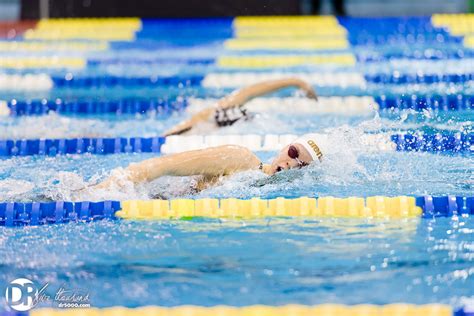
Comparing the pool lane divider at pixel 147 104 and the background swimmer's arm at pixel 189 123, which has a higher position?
the pool lane divider at pixel 147 104

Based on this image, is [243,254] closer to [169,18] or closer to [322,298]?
[322,298]

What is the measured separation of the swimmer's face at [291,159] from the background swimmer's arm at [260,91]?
1243 millimetres

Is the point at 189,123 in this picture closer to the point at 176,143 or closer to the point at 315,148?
the point at 176,143

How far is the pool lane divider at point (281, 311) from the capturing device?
9.87 feet

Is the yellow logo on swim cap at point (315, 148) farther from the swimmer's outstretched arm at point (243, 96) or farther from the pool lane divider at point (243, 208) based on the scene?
the swimmer's outstretched arm at point (243, 96)

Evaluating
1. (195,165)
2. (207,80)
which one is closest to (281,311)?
(195,165)

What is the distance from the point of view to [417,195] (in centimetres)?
430

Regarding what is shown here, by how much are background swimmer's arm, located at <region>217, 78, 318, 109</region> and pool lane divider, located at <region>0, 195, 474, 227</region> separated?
147 centimetres

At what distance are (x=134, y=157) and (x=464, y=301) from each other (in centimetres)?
252

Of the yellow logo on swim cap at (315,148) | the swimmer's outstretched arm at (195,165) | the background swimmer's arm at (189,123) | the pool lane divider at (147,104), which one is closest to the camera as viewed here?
the swimmer's outstretched arm at (195,165)

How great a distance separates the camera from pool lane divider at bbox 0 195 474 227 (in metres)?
4.12

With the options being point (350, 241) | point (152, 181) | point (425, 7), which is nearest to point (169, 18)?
point (425, 7)

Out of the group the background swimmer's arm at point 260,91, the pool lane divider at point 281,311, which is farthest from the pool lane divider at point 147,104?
the pool lane divider at point 281,311

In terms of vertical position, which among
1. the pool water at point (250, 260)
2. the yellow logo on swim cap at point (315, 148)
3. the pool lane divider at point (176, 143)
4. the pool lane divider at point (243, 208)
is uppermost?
the pool lane divider at point (176, 143)
